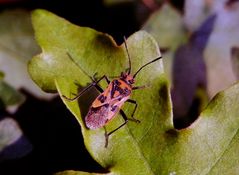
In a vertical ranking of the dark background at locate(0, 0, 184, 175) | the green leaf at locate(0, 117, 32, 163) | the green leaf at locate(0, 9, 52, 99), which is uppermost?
the green leaf at locate(0, 9, 52, 99)

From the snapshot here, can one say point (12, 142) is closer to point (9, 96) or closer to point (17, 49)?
point (9, 96)

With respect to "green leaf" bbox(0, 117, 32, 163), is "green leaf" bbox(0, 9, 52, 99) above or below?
above

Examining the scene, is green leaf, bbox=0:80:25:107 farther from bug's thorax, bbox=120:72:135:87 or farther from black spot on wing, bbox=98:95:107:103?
bug's thorax, bbox=120:72:135:87

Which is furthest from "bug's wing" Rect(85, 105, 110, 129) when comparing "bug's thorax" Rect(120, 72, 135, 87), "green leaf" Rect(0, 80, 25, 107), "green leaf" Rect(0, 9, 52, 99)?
"green leaf" Rect(0, 9, 52, 99)

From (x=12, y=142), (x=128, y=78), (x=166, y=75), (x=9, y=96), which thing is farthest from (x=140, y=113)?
(x=9, y=96)

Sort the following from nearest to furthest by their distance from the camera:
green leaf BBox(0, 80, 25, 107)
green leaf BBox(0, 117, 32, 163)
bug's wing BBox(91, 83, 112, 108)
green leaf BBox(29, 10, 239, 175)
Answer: green leaf BBox(29, 10, 239, 175) < bug's wing BBox(91, 83, 112, 108) < green leaf BBox(0, 117, 32, 163) < green leaf BBox(0, 80, 25, 107)

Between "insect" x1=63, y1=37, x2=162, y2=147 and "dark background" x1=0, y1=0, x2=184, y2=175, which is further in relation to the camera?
"dark background" x1=0, y1=0, x2=184, y2=175

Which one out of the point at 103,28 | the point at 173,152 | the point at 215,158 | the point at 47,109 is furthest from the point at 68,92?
the point at 103,28

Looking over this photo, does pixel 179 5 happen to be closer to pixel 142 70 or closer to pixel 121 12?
pixel 121 12
